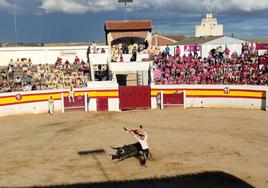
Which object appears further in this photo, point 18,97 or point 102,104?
point 102,104

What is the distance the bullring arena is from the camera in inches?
584

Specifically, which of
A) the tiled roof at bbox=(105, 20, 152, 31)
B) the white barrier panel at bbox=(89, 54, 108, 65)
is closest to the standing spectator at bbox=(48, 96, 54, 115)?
the white barrier panel at bbox=(89, 54, 108, 65)

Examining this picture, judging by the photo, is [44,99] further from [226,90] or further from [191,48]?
[191,48]

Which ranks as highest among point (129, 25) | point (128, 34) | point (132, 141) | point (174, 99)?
point (129, 25)

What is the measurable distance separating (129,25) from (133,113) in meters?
13.2

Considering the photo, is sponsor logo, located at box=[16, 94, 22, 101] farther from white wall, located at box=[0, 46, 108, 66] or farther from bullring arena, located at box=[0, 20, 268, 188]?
white wall, located at box=[0, 46, 108, 66]

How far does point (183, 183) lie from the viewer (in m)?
13.5

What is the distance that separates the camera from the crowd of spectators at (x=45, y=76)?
104 ft

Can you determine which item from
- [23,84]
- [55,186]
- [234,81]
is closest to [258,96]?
[234,81]

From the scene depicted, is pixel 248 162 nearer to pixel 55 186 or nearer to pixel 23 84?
pixel 55 186

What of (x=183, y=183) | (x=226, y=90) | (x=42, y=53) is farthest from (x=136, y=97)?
(x=183, y=183)

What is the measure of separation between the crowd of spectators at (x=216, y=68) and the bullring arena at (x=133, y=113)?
81 mm

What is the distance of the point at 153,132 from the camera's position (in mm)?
21938

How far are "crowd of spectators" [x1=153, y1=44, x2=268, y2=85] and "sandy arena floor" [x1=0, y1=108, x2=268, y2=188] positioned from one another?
4.57 meters
